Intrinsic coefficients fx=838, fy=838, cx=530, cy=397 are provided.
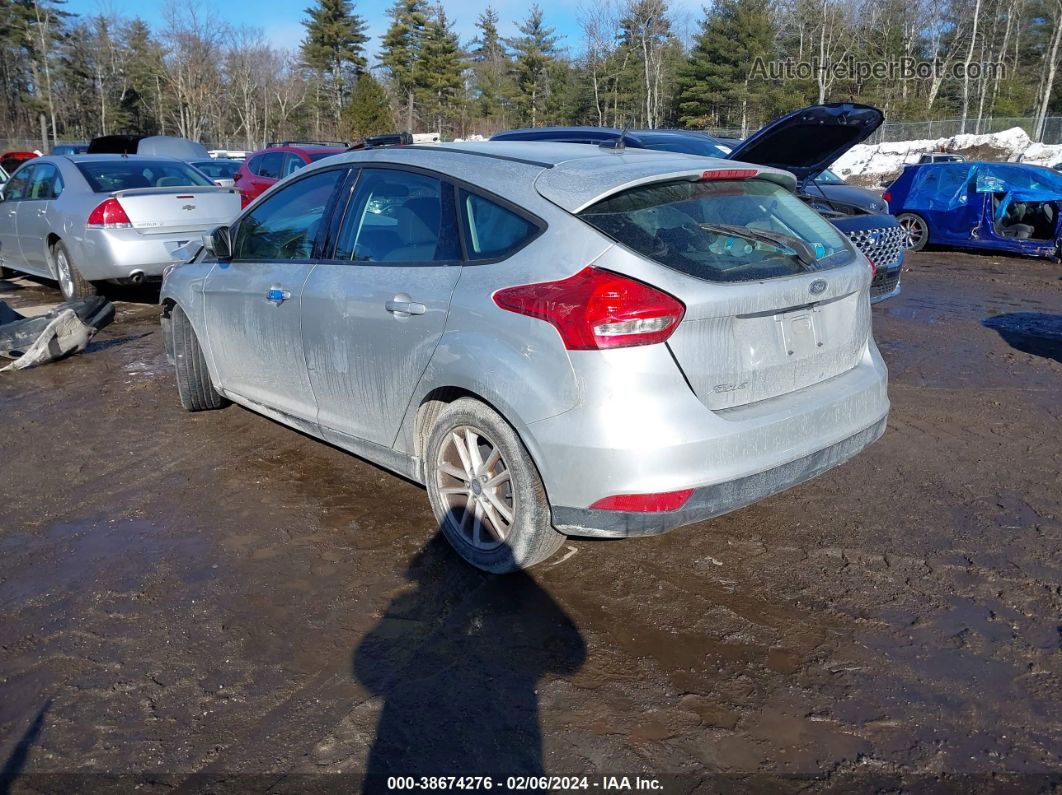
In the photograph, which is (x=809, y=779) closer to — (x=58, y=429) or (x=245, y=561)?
(x=245, y=561)

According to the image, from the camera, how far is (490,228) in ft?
10.9

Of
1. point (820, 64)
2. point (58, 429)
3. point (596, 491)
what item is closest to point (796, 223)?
point (596, 491)

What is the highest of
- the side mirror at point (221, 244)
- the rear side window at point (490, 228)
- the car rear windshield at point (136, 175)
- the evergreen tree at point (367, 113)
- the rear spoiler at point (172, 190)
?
the evergreen tree at point (367, 113)

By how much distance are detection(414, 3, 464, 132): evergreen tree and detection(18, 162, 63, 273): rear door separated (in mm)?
53097

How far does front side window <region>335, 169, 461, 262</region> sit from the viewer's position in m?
3.52

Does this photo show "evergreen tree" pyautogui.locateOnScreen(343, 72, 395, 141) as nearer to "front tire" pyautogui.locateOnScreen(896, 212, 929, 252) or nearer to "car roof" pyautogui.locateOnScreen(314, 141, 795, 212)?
"front tire" pyautogui.locateOnScreen(896, 212, 929, 252)

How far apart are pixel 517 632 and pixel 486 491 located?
0.58 meters

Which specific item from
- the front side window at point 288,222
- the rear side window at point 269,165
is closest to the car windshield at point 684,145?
the front side window at point 288,222

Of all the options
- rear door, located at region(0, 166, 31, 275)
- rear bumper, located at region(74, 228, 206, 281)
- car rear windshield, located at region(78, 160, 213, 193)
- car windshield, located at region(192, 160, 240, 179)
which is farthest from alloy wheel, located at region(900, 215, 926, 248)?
car windshield, located at region(192, 160, 240, 179)

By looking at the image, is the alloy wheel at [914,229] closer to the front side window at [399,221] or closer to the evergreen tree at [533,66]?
the front side window at [399,221]

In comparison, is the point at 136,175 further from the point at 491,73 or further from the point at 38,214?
the point at 491,73

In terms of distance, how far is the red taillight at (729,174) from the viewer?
3.38 metres

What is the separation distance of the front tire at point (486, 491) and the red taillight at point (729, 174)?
130cm

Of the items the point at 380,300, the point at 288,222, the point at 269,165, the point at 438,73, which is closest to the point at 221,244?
the point at 288,222
